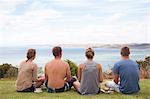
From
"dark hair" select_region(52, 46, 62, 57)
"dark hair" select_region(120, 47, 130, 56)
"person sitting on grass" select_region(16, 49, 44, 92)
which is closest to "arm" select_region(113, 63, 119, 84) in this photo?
"dark hair" select_region(120, 47, 130, 56)

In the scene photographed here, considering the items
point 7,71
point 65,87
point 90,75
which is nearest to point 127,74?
point 90,75

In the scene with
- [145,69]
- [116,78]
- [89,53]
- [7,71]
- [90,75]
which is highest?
[89,53]

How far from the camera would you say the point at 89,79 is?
9.22 metres

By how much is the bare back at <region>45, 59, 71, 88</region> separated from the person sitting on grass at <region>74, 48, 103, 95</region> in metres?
0.48

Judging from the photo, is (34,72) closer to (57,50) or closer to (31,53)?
(31,53)

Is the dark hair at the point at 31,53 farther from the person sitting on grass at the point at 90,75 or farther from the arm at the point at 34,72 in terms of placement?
the person sitting on grass at the point at 90,75

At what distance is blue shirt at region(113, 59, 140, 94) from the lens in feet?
30.6

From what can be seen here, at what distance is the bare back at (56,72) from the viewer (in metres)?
9.52

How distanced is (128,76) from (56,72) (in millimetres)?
1783

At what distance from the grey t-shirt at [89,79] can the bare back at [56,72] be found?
→ 54 cm

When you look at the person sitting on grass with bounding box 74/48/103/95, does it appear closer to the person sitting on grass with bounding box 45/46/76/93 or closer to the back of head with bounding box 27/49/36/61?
the person sitting on grass with bounding box 45/46/76/93

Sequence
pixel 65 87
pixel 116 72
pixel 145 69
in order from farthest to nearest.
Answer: pixel 145 69
pixel 65 87
pixel 116 72

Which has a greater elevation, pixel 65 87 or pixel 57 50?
pixel 57 50

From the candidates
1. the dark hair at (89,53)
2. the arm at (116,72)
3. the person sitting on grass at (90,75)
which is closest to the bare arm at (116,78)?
the arm at (116,72)
